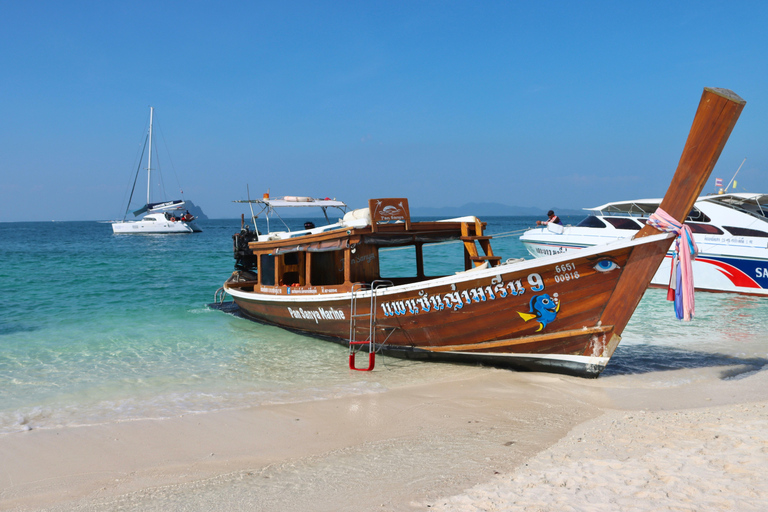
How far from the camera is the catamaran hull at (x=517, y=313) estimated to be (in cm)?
660

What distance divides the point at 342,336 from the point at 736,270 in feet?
40.1

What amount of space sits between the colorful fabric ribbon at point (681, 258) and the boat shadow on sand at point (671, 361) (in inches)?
65.6

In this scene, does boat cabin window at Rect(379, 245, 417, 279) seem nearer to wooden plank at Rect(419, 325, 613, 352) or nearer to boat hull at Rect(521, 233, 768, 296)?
boat hull at Rect(521, 233, 768, 296)

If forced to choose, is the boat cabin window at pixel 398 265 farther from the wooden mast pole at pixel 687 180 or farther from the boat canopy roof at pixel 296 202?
the wooden mast pole at pixel 687 180

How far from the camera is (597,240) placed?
1658cm

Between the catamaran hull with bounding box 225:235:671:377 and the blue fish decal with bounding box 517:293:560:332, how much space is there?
13 mm

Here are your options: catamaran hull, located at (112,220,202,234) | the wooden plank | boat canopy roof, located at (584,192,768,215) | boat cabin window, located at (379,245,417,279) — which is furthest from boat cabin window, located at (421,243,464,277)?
catamaran hull, located at (112,220,202,234)

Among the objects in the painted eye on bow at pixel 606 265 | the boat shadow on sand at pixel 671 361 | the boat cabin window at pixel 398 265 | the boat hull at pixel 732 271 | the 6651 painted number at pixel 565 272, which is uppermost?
the painted eye on bow at pixel 606 265

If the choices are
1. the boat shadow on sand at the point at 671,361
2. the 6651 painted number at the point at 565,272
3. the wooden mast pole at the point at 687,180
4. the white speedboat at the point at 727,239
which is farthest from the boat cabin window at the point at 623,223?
the 6651 painted number at the point at 565,272

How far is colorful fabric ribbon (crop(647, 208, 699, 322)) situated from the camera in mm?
6234

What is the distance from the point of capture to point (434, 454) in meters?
4.87

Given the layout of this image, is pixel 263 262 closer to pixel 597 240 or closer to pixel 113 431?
pixel 113 431

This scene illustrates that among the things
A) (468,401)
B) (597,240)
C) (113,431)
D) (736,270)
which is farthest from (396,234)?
(736,270)

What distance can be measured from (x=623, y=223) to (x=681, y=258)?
11164 millimetres
